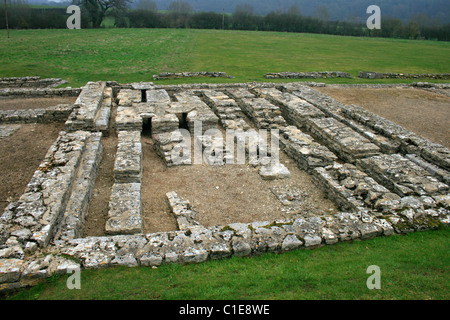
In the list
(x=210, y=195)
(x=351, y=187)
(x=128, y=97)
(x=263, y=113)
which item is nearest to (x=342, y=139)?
(x=351, y=187)

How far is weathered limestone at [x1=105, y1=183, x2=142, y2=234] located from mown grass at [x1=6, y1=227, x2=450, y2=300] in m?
1.29

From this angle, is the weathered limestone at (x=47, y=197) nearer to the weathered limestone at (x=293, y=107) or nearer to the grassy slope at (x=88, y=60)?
A: the weathered limestone at (x=293, y=107)

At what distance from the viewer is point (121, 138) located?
398 inches

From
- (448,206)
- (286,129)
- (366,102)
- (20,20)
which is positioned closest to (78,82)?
(286,129)

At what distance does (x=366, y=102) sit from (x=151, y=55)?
19136 millimetres

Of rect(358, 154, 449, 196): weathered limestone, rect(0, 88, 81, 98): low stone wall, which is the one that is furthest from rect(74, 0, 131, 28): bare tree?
rect(358, 154, 449, 196): weathered limestone

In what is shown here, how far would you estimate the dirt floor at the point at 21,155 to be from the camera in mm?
7773

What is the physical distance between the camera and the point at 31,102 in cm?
1475

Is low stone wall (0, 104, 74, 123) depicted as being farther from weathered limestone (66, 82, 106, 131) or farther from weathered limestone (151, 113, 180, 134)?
weathered limestone (151, 113, 180, 134)

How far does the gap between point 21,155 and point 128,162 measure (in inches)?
145

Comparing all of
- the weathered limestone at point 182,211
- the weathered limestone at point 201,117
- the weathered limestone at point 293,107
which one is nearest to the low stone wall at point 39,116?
the weathered limestone at point 201,117

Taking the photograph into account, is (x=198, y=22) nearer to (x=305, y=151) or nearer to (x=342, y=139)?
(x=342, y=139)

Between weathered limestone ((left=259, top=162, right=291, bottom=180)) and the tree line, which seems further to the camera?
the tree line

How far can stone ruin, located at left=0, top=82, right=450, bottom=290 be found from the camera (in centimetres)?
532
